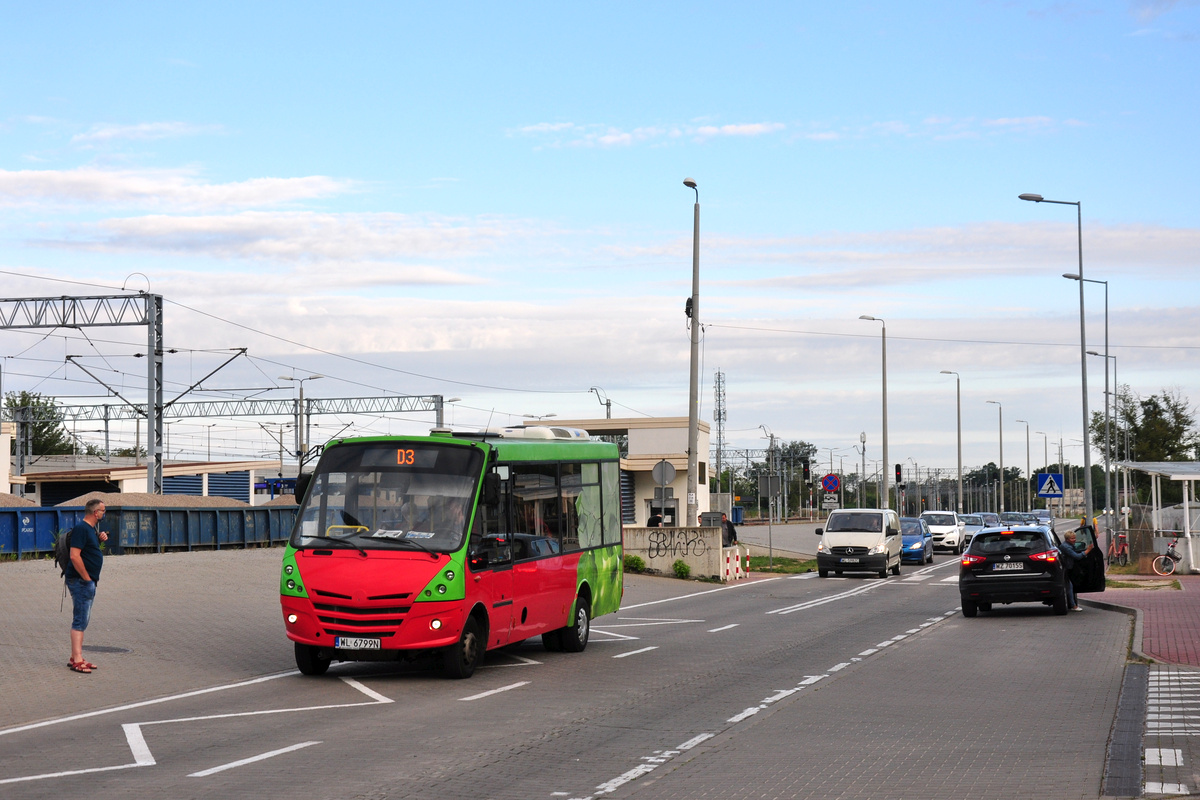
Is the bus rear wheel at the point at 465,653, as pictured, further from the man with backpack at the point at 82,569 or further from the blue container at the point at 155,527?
the blue container at the point at 155,527

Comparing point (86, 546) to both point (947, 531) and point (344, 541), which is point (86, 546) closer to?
point (344, 541)

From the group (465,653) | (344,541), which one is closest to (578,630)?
(465,653)

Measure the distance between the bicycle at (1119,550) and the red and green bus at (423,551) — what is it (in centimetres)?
3039

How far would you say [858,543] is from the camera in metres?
35.4

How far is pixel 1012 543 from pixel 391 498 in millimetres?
12711

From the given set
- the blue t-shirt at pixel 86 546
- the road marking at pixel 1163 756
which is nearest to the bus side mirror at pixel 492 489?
the blue t-shirt at pixel 86 546

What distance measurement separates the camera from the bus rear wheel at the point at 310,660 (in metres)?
13.8

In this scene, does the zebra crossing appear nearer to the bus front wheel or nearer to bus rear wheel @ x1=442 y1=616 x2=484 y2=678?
bus rear wheel @ x1=442 y1=616 x2=484 y2=678

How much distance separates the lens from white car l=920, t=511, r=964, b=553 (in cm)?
5100

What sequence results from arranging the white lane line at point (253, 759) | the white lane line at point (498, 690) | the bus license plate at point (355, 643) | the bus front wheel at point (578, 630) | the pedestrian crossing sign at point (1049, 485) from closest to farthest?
1. the white lane line at point (253, 759)
2. the white lane line at point (498, 690)
3. the bus license plate at point (355, 643)
4. the bus front wheel at point (578, 630)
5. the pedestrian crossing sign at point (1049, 485)

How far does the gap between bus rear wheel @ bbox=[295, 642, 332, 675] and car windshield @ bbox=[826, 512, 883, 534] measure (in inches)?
934

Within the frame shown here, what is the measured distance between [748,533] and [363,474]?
57080mm

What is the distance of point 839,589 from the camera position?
30.6 m

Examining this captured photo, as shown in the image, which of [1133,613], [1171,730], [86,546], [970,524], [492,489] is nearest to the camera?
[1171,730]
